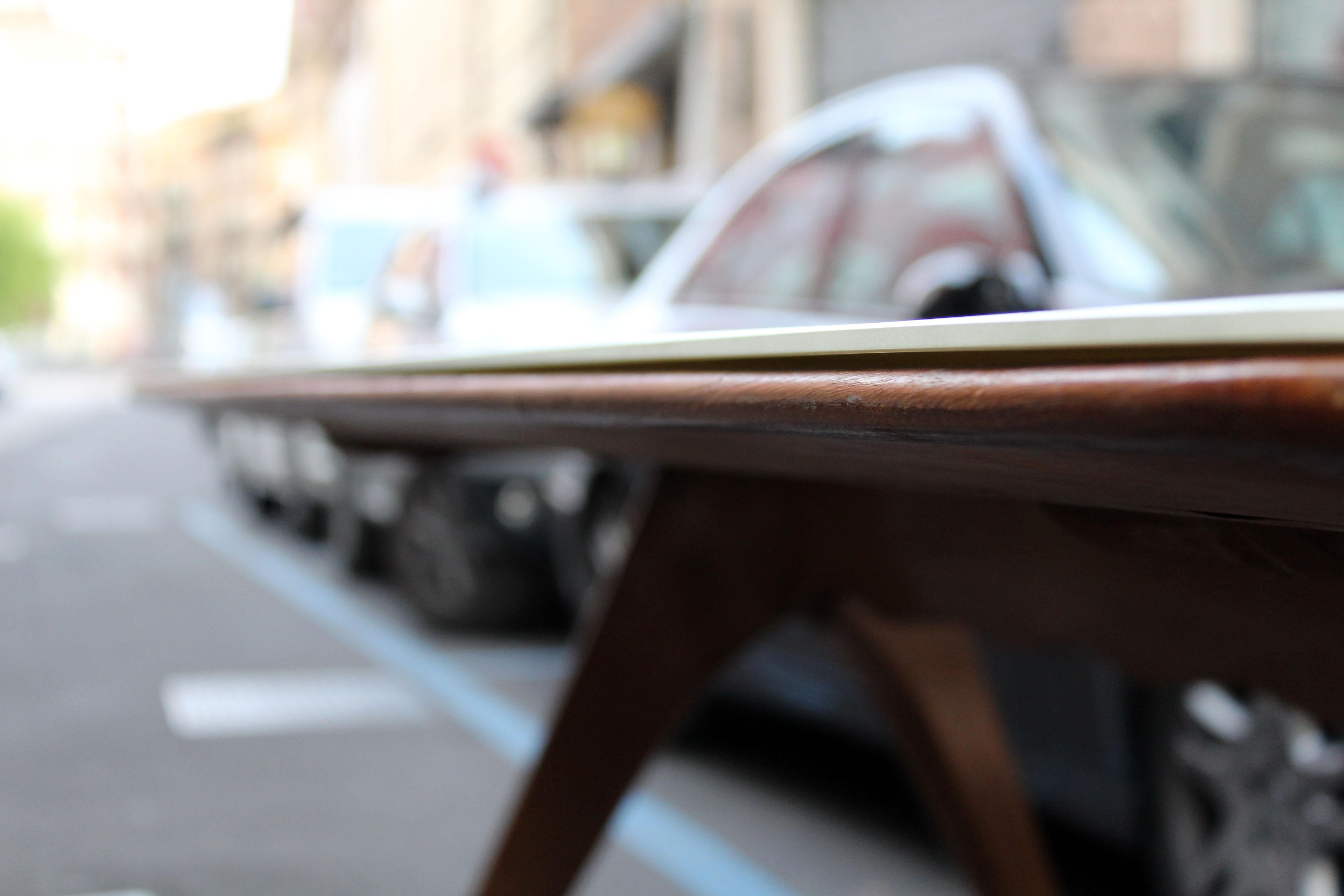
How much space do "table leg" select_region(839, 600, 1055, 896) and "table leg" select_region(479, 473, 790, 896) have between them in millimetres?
263

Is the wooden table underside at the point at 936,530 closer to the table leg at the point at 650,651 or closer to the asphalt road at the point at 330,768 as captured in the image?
the table leg at the point at 650,651

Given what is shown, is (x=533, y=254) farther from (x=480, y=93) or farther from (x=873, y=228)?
(x=480, y=93)

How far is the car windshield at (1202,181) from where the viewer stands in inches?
120

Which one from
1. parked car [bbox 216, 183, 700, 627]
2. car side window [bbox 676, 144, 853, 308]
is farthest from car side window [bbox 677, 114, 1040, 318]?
parked car [bbox 216, 183, 700, 627]

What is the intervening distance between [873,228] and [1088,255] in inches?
30.7

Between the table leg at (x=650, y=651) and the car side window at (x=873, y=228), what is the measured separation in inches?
58.7

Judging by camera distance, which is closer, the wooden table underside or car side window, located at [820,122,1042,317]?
the wooden table underside

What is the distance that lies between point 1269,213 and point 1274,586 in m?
2.29

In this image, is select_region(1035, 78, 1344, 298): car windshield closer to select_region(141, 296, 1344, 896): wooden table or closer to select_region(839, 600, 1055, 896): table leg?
select_region(839, 600, 1055, 896): table leg

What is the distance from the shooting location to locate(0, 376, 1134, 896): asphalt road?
12.2ft

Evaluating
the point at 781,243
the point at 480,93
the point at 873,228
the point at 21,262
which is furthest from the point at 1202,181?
the point at 21,262

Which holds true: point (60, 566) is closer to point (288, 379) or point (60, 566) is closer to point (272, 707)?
point (272, 707)

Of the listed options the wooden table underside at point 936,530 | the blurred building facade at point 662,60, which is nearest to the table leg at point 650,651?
the wooden table underside at point 936,530

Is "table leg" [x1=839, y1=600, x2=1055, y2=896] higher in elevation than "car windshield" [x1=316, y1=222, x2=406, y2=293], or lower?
higher
